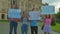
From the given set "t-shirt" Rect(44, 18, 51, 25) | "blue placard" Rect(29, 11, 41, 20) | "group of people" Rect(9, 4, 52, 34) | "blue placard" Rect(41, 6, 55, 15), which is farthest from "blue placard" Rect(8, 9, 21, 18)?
"t-shirt" Rect(44, 18, 51, 25)

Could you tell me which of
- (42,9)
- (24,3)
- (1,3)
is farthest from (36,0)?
(42,9)

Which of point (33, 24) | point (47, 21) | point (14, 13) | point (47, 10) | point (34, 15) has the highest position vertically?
point (47, 10)

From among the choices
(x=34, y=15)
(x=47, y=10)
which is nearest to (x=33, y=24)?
(x=34, y=15)

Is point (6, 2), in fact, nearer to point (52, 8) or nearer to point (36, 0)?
point (36, 0)

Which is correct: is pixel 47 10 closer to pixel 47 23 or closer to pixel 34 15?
pixel 34 15

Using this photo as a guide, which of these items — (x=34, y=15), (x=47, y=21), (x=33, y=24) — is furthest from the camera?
(x=34, y=15)

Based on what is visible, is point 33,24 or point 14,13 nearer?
point 33,24

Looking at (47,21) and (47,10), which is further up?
(47,10)

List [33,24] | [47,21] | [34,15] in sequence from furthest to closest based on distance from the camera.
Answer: [34,15], [33,24], [47,21]

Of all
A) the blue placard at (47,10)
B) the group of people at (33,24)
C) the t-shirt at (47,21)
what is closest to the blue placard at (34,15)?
the group of people at (33,24)

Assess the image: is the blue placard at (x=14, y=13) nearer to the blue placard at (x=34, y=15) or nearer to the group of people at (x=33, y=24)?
the group of people at (x=33, y=24)

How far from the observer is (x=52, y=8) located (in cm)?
1170

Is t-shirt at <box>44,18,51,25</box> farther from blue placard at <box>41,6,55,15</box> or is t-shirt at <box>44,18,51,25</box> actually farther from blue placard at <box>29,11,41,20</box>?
blue placard at <box>41,6,55,15</box>

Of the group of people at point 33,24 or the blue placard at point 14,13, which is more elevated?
the blue placard at point 14,13
